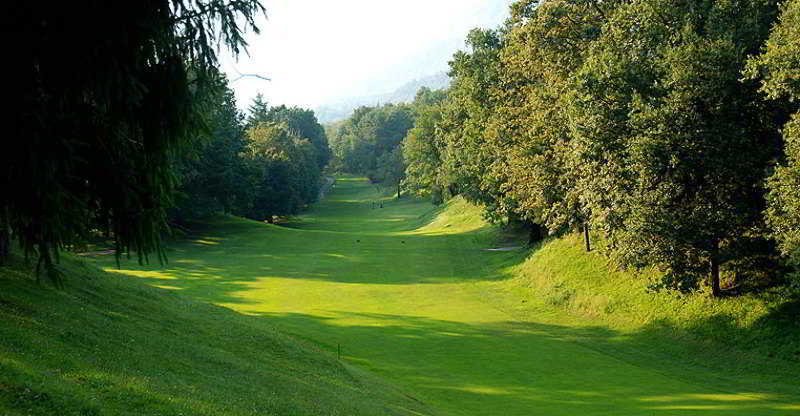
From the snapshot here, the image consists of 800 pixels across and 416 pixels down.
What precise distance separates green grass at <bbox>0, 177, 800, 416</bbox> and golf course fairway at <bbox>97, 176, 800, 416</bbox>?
0.33 feet

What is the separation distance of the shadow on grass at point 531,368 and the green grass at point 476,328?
8cm

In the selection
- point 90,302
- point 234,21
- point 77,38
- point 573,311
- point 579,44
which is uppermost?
point 579,44

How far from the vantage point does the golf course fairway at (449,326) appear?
2286 centimetres

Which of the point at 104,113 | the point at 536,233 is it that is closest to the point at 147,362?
the point at 104,113

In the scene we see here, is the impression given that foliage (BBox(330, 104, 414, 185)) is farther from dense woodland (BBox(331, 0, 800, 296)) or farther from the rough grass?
dense woodland (BBox(331, 0, 800, 296))

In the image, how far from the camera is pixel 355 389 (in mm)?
20484

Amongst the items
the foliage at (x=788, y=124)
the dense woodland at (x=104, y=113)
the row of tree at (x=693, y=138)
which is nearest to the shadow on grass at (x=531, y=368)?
the row of tree at (x=693, y=138)

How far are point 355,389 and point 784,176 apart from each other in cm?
1803

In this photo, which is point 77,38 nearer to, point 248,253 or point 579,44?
point 579,44

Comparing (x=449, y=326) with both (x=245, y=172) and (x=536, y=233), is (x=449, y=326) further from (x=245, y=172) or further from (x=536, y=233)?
(x=245, y=172)

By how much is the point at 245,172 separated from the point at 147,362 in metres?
58.5

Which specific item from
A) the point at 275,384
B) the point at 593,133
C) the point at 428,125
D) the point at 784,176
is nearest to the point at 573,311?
the point at 593,133

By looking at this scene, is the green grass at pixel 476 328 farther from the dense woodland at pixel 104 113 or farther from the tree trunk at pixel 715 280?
the dense woodland at pixel 104 113

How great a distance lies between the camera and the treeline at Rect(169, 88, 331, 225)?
64812mm
